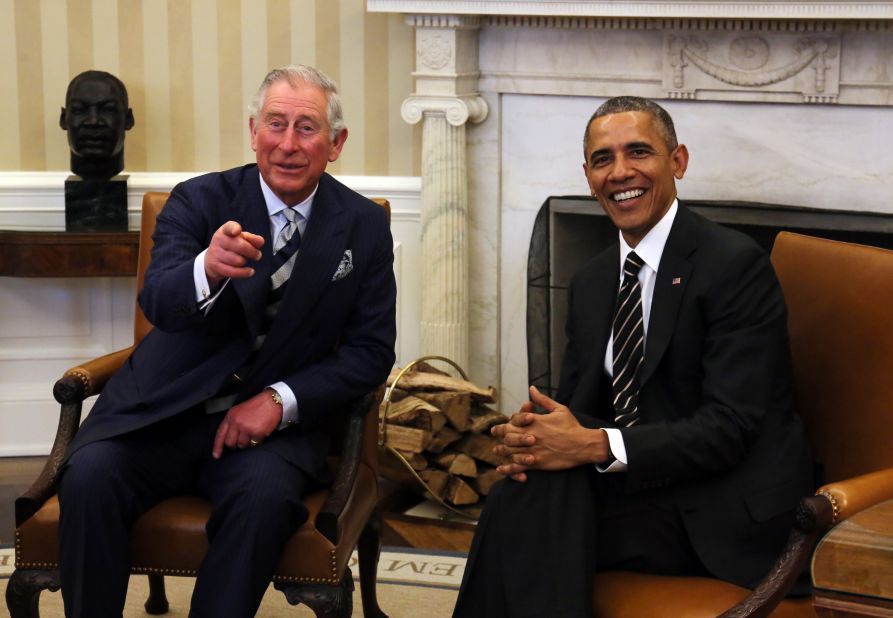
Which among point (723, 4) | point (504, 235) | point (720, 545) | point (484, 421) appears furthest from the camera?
point (504, 235)

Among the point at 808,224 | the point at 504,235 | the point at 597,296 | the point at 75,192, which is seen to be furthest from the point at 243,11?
the point at 597,296

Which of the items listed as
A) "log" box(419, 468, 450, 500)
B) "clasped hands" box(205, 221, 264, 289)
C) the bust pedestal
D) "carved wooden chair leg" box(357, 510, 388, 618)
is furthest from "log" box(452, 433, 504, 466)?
"clasped hands" box(205, 221, 264, 289)

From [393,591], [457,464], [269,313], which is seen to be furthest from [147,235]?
[457,464]

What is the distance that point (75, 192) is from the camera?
419cm

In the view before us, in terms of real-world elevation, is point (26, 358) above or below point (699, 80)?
below

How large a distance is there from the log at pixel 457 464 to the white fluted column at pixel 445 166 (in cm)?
Answer: 50

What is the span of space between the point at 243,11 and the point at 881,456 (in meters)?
2.85

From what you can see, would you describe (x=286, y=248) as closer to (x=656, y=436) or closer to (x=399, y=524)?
(x=656, y=436)

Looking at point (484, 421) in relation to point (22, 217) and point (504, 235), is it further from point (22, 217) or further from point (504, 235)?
point (22, 217)

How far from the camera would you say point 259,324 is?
2.61m

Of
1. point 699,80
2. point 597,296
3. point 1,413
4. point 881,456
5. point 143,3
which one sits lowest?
point 1,413

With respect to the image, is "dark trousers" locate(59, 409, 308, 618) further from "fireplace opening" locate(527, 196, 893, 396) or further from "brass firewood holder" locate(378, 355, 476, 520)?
"fireplace opening" locate(527, 196, 893, 396)

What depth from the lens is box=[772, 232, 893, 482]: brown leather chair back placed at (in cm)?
234

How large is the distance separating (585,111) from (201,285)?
2.00 meters
